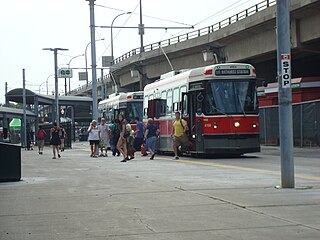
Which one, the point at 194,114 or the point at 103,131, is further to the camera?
the point at 103,131

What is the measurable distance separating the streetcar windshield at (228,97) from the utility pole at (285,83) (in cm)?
1043

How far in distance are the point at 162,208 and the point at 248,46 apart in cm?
2746

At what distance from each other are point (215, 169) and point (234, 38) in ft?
70.5

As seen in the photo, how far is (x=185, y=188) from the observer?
1258cm

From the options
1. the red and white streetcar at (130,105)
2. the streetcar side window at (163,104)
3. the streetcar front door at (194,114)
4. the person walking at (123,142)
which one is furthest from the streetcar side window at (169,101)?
the red and white streetcar at (130,105)

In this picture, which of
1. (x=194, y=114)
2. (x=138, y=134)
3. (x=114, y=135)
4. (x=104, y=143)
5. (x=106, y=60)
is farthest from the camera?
(x=106, y=60)

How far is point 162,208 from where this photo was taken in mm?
9938

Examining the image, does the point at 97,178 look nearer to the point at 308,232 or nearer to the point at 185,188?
the point at 185,188

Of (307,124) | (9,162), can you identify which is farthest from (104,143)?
(9,162)

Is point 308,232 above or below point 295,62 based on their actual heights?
below

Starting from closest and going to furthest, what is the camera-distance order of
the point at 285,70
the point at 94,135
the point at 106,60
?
1. the point at 285,70
2. the point at 94,135
3. the point at 106,60

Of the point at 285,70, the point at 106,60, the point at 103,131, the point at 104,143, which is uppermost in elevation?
the point at 106,60

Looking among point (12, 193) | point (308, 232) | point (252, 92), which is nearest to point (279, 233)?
point (308, 232)

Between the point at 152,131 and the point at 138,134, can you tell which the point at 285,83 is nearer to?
the point at 152,131
